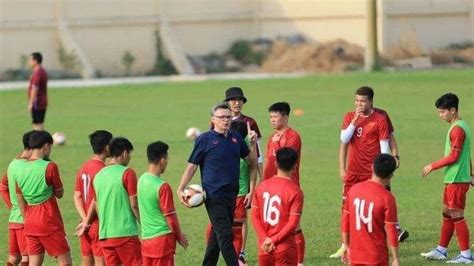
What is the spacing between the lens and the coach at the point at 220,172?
13.0 meters

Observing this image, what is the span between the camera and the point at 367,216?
10.9 metres

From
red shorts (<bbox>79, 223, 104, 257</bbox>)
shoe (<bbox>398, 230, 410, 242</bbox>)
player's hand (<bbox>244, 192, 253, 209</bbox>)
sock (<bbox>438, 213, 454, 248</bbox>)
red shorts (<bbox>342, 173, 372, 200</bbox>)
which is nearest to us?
red shorts (<bbox>79, 223, 104, 257</bbox>)

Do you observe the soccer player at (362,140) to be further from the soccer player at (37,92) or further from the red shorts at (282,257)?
the soccer player at (37,92)

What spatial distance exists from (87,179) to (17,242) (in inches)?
57.0

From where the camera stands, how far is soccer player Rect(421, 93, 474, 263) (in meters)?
14.4

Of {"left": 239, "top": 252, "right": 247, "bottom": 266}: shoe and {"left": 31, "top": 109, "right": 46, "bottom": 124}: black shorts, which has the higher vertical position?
{"left": 31, "top": 109, "right": 46, "bottom": 124}: black shorts

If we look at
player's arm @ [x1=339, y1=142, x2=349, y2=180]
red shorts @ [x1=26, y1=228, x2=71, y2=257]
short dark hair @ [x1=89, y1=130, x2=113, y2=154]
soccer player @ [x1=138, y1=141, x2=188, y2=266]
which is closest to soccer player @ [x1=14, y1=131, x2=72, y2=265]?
red shorts @ [x1=26, y1=228, x2=71, y2=257]

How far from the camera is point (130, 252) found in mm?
12102

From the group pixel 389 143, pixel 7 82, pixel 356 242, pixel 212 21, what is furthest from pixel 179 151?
pixel 212 21

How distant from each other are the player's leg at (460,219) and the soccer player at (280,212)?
368 cm

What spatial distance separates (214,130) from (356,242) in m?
2.67

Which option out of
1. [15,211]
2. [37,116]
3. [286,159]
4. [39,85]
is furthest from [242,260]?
[37,116]

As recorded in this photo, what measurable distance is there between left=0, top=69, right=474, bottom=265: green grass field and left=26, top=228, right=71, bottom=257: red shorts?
2215 millimetres

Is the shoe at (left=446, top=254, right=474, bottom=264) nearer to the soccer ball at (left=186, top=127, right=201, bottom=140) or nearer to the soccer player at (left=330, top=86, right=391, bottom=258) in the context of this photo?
the soccer player at (left=330, top=86, right=391, bottom=258)
